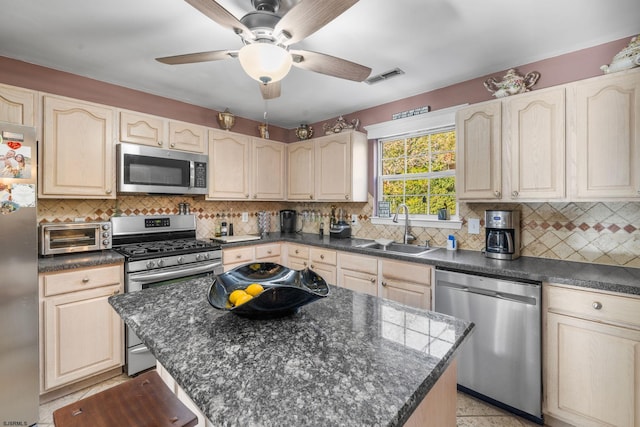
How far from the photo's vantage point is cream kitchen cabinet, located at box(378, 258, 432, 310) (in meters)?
2.28

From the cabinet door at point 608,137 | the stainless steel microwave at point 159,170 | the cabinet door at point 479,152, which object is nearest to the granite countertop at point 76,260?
the stainless steel microwave at point 159,170

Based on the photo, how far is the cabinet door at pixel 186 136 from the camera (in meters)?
2.91

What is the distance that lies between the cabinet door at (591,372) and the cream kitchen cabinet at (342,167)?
6.61ft

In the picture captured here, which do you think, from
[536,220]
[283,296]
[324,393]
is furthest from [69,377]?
[536,220]

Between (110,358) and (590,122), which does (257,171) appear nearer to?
(110,358)

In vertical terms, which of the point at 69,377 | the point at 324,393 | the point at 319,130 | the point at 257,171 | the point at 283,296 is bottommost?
the point at 69,377

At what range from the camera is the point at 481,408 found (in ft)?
6.57

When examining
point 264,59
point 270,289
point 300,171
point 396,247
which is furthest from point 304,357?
point 300,171

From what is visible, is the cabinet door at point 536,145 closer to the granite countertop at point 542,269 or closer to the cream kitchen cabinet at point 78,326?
the granite countertop at point 542,269

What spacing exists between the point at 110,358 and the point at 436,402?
2.42 meters

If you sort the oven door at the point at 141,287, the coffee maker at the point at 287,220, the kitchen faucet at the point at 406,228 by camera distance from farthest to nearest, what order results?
the coffee maker at the point at 287,220 → the kitchen faucet at the point at 406,228 → the oven door at the point at 141,287

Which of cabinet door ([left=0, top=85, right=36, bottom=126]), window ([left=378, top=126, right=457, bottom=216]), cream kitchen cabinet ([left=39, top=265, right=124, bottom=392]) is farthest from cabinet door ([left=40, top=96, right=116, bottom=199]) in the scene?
window ([left=378, top=126, right=457, bottom=216])

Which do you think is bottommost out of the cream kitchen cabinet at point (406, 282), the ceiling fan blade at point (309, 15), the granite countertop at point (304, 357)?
the cream kitchen cabinet at point (406, 282)

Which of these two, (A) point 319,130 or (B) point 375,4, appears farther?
(A) point 319,130
